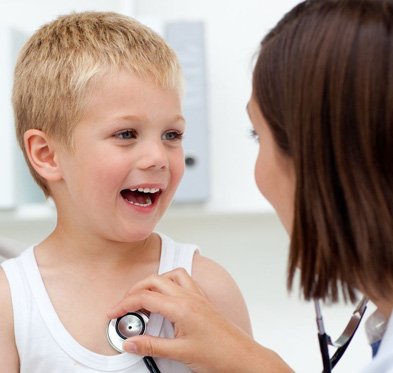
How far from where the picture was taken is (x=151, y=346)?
1.09 meters

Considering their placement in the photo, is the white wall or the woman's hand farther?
the white wall

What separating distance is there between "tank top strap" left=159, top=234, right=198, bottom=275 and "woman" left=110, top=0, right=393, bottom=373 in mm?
263

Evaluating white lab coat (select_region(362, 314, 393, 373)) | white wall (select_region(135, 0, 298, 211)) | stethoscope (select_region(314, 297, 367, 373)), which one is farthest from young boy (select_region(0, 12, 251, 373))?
white wall (select_region(135, 0, 298, 211))

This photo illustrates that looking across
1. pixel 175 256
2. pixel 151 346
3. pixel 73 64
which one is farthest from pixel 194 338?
pixel 73 64

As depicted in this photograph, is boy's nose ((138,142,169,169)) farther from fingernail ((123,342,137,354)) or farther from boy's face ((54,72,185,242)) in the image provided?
fingernail ((123,342,137,354))

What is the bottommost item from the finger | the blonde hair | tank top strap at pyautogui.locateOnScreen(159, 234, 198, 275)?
the finger

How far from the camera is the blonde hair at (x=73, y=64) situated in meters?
1.18

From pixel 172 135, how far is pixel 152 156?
0.24ft

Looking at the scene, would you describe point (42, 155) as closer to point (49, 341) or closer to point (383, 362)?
point (49, 341)

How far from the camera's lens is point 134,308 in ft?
3.66

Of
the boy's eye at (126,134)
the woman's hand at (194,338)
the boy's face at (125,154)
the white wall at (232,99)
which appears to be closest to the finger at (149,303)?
the woman's hand at (194,338)

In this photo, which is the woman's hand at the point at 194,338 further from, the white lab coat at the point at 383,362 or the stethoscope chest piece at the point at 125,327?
the white lab coat at the point at 383,362

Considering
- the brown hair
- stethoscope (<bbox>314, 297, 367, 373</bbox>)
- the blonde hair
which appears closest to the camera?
the brown hair

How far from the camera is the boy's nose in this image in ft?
3.76
